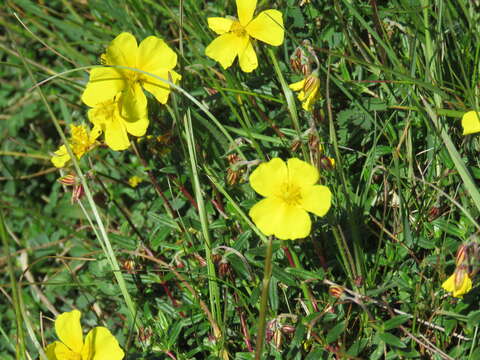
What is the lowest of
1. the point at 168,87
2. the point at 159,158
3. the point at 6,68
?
the point at 159,158

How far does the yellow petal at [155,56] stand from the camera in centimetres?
189

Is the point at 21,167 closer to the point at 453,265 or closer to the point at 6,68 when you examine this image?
the point at 6,68

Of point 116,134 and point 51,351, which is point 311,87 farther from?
point 51,351

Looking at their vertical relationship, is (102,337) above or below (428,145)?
below

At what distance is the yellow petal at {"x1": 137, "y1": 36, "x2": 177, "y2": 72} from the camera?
6.21 ft

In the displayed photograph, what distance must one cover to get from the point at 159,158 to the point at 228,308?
0.81 meters

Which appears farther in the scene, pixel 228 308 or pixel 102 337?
pixel 228 308

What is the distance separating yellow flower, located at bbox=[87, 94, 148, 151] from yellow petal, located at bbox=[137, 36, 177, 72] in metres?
0.14

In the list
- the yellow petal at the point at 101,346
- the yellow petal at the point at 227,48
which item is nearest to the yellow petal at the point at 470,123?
the yellow petal at the point at 227,48

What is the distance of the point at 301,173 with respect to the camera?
64.5 inches

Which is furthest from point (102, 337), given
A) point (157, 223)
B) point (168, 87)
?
point (168, 87)

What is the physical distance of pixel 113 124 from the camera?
1981mm

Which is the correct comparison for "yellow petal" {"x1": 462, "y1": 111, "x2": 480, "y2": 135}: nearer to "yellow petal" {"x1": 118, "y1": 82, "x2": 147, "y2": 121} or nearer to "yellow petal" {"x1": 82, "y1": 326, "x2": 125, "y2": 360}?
"yellow petal" {"x1": 118, "y1": 82, "x2": 147, "y2": 121}

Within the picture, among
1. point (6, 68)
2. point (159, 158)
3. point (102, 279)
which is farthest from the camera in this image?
point (6, 68)
